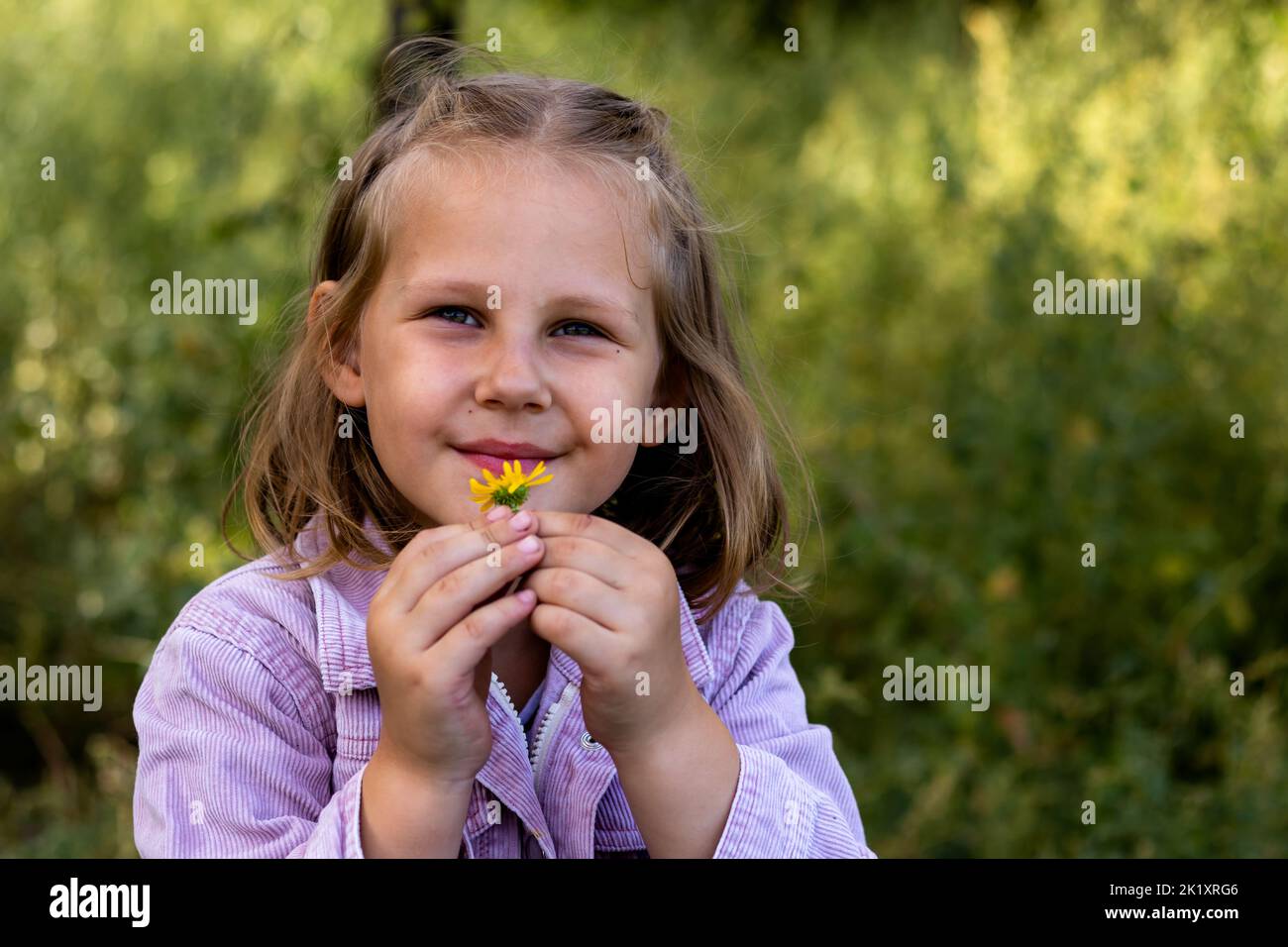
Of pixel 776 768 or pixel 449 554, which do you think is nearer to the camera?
pixel 449 554

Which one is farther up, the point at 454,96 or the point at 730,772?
the point at 454,96

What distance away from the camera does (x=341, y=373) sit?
189cm

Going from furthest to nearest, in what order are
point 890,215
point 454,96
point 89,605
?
point 890,215
point 89,605
point 454,96

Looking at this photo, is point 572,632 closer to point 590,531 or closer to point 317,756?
point 590,531

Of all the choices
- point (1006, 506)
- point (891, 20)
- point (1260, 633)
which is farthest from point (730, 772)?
point (891, 20)

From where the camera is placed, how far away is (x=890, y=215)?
442 centimetres

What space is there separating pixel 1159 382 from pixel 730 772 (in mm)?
2117

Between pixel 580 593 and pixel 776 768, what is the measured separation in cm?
36

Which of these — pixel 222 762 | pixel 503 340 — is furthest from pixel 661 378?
pixel 222 762

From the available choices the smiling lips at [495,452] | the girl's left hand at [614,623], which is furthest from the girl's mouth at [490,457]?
the girl's left hand at [614,623]

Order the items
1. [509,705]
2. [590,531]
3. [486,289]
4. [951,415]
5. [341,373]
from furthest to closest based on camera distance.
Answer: [951,415], [341,373], [509,705], [486,289], [590,531]

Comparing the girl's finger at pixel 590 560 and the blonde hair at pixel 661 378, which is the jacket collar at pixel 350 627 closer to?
the blonde hair at pixel 661 378

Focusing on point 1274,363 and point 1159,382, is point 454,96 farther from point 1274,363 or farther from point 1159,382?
point 1274,363

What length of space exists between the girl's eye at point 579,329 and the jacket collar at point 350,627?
12.4 inches
